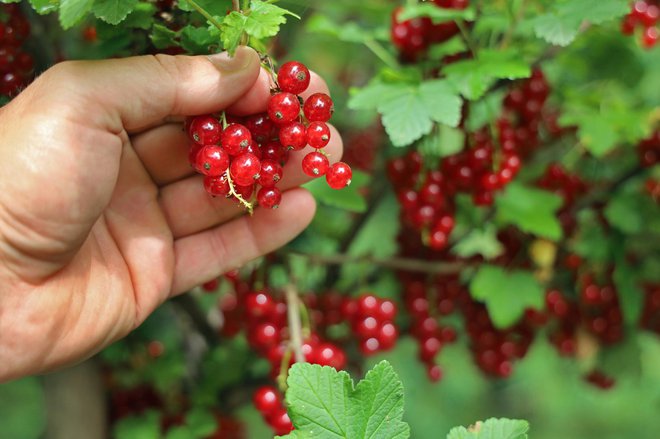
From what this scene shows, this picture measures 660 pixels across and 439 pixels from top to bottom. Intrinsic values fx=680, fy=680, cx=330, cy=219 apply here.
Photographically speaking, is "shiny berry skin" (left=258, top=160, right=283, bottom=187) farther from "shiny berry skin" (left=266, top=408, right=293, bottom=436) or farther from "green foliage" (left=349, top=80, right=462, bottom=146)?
"shiny berry skin" (left=266, top=408, right=293, bottom=436)

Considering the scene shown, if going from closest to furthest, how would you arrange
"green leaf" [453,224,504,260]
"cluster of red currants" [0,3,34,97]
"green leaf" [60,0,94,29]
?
"green leaf" [60,0,94,29], "cluster of red currants" [0,3,34,97], "green leaf" [453,224,504,260]

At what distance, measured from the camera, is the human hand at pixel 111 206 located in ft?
2.49

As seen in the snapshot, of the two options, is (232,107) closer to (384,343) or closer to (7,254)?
(7,254)

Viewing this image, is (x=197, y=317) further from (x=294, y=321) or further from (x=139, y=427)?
(x=294, y=321)

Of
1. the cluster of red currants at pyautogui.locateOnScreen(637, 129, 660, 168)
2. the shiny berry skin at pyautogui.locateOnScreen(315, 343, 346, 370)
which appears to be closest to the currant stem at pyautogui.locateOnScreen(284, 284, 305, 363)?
the shiny berry skin at pyautogui.locateOnScreen(315, 343, 346, 370)

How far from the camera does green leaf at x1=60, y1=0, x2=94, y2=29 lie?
655mm

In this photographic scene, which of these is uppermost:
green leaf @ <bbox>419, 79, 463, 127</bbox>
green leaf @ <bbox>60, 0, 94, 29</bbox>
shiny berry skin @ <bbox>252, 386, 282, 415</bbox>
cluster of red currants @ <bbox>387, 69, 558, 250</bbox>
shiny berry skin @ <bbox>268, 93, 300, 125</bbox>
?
green leaf @ <bbox>60, 0, 94, 29</bbox>

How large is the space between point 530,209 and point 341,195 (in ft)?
1.21

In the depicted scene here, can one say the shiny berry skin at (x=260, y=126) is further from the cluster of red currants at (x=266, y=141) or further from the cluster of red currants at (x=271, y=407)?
the cluster of red currants at (x=271, y=407)

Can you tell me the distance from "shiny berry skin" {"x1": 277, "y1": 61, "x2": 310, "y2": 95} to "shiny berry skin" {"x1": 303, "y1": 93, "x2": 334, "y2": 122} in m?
0.02

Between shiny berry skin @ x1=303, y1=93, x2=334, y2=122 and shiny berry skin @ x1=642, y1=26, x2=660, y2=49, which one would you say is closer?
shiny berry skin @ x1=303, y1=93, x2=334, y2=122

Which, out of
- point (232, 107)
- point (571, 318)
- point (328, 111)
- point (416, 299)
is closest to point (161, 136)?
point (232, 107)

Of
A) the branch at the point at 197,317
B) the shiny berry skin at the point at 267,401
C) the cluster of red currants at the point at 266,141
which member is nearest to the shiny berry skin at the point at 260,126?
the cluster of red currants at the point at 266,141

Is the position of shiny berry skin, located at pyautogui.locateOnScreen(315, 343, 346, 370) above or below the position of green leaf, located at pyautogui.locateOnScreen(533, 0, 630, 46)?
below
